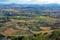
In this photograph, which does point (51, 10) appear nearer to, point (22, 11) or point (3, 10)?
point (22, 11)

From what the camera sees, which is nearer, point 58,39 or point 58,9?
point 58,39

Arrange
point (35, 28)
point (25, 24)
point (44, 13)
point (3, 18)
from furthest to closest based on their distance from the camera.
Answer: point (44, 13) < point (3, 18) < point (25, 24) < point (35, 28)

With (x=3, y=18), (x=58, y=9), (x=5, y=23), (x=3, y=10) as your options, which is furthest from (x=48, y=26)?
(x=3, y=10)

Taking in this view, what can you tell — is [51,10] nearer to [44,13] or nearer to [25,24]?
[44,13]

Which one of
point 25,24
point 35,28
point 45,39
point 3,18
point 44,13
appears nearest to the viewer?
point 45,39

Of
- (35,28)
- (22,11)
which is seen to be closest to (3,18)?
(22,11)

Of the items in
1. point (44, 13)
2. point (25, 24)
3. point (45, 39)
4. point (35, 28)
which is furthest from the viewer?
point (44, 13)

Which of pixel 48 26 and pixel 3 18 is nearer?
pixel 48 26

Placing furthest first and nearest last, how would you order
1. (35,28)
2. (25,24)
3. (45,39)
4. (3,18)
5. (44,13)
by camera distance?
1. (44,13)
2. (3,18)
3. (25,24)
4. (35,28)
5. (45,39)
